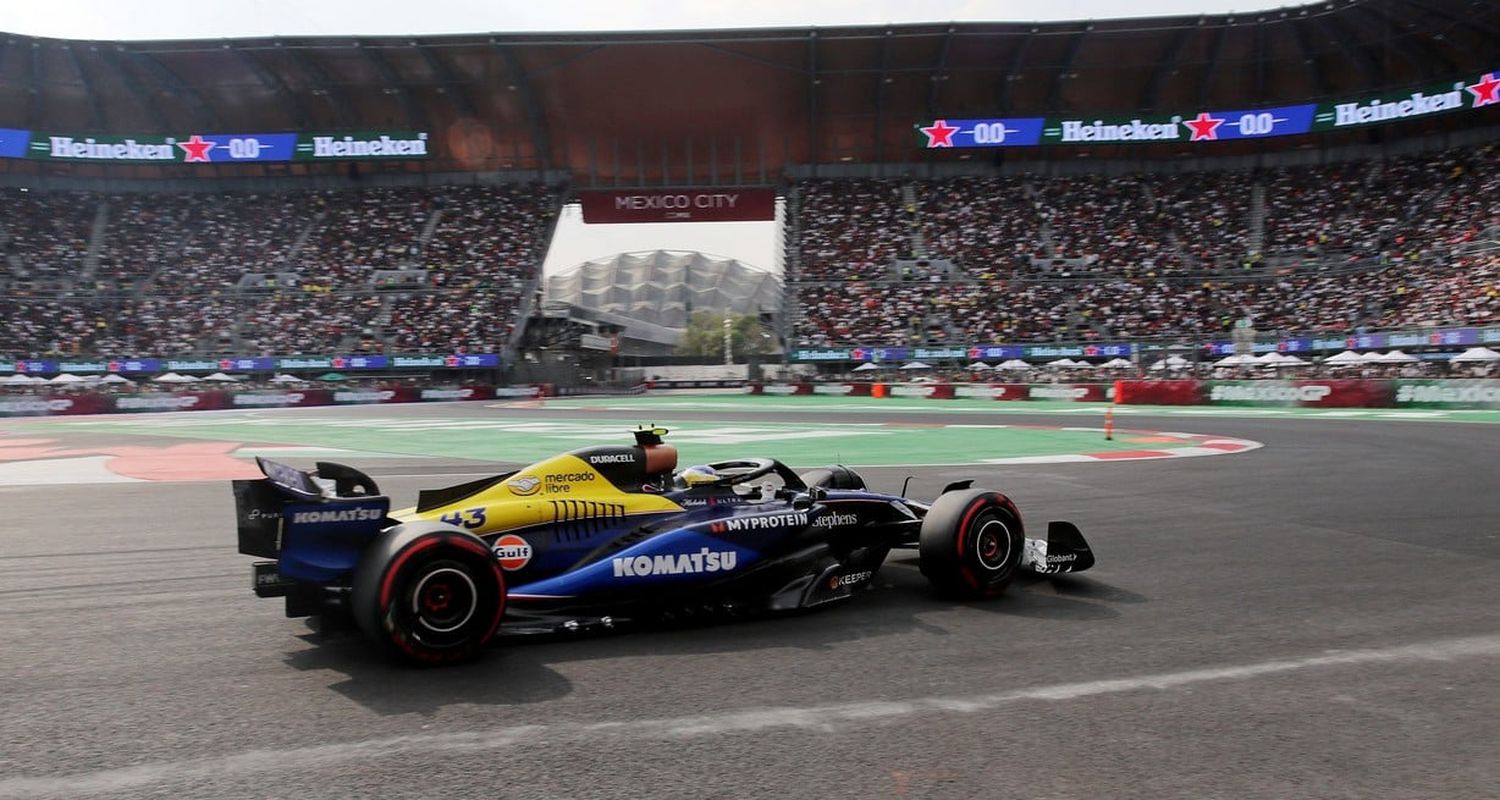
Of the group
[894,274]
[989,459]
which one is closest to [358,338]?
[894,274]

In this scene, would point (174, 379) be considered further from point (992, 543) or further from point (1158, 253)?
point (1158, 253)

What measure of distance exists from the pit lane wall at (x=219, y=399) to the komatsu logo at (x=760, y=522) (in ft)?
116

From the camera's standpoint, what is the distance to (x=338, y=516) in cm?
448

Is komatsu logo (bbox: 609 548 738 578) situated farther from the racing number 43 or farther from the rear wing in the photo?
the rear wing

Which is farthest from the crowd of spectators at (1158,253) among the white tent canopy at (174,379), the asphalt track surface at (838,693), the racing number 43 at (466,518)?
the racing number 43 at (466,518)

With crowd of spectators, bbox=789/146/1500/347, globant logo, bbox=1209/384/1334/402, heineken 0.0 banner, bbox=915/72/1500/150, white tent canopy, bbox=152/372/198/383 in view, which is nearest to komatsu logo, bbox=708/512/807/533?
globant logo, bbox=1209/384/1334/402

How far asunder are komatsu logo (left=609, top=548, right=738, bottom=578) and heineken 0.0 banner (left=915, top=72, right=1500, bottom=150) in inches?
1834

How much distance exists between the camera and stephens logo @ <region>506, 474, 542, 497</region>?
17.2ft

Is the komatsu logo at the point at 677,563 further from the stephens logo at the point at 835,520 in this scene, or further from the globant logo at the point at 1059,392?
the globant logo at the point at 1059,392

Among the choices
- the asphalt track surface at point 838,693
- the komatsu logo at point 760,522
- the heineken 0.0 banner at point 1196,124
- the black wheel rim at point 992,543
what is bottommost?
the asphalt track surface at point 838,693

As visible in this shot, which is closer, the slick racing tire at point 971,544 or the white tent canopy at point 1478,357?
the slick racing tire at point 971,544

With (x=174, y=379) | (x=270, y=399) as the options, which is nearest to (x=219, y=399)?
(x=270, y=399)

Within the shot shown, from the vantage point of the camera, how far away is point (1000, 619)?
5254 millimetres

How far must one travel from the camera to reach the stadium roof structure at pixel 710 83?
4425 cm
